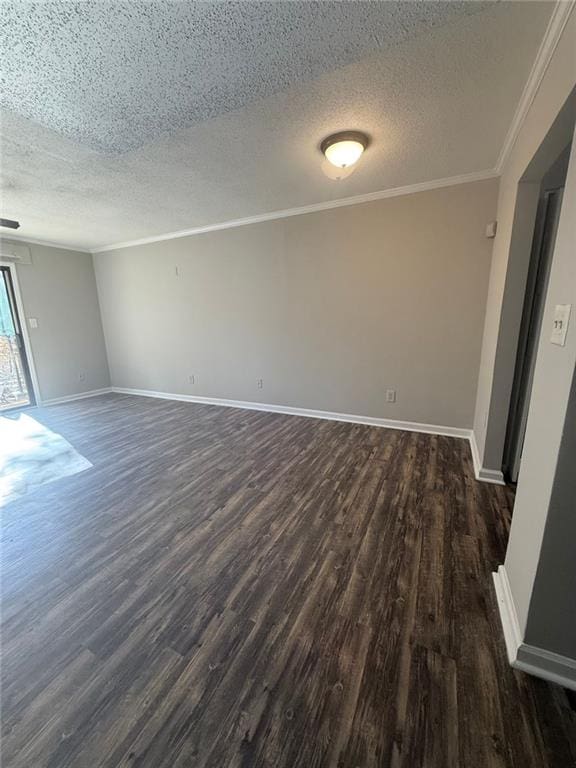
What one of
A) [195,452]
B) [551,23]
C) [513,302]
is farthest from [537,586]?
[195,452]

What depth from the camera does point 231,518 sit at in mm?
2035

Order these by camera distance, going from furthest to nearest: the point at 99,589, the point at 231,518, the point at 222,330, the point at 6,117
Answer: the point at 222,330 < the point at 231,518 < the point at 6,117 < the point at 99,589

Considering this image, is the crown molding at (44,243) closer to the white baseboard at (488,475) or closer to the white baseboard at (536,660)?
the white baseboard at (488,475)

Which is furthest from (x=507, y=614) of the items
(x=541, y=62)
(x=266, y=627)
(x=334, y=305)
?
(x=334, y=305)

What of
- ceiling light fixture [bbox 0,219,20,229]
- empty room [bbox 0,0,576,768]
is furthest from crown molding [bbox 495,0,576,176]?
ceiling light fixture [bbox 0,219,20,229]

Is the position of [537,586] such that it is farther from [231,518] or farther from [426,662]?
[231,518]

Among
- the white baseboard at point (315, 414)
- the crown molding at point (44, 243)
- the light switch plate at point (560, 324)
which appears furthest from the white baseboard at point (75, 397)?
the light switch plate at point (560, 324)

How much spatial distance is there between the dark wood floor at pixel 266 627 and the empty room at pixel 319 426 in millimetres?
11

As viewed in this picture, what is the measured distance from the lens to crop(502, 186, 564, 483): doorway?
2010 mm

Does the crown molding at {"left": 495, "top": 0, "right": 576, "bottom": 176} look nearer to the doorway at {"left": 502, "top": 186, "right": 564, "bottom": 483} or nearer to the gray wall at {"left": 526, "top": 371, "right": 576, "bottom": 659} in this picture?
the doorway at {"left": 502, "top": 186, "right": 564, "bottom": 483}

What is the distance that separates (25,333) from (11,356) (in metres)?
0.40

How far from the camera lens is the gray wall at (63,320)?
→ 186 inches

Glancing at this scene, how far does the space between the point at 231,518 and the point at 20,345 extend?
482 centimetres

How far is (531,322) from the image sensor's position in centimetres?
218
